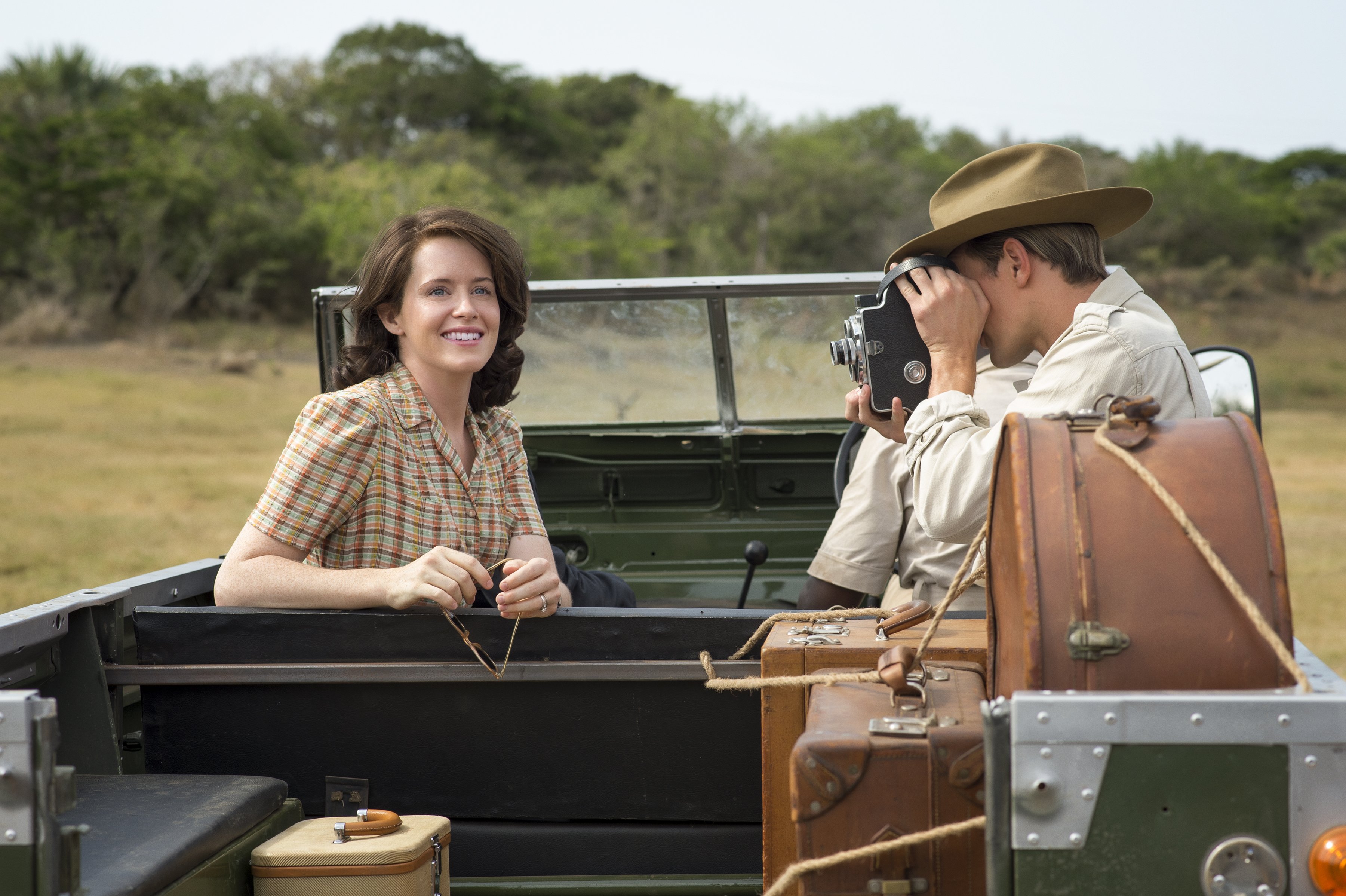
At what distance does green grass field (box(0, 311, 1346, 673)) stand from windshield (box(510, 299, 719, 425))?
4.87 metres

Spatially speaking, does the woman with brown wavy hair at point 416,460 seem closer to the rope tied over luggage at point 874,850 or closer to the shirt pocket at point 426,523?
the shirt pocket at point 426,523

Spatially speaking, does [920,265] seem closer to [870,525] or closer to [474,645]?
[870,525]

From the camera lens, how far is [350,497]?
89.6 inches

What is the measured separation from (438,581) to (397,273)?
31.7 inches

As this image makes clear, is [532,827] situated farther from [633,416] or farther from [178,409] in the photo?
[178,409]

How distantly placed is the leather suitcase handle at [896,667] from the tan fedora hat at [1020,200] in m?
0.86

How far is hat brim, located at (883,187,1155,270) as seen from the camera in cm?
220

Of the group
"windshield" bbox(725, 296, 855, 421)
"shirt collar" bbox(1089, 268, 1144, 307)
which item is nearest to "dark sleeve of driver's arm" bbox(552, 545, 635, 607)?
"shirt collar" bbox(1089, 268, 1144, 307)

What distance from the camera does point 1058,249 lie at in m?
2.27

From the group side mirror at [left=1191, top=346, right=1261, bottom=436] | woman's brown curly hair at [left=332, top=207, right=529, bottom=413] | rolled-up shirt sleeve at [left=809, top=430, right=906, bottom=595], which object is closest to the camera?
woman's brown curly hair at [left=332, top=207, right=529, bottom=413]

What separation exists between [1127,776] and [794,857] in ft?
2.12

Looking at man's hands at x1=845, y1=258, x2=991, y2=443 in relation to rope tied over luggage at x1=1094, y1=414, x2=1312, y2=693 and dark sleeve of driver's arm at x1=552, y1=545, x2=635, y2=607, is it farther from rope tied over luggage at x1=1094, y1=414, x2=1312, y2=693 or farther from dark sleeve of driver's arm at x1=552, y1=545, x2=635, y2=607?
dark sleeve of driver's arm at x1=552, y1=545, x2=635, y2=607

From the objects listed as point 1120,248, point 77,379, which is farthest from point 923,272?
point 1120,248

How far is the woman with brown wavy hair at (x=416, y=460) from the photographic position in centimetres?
213
